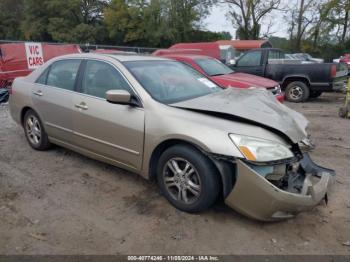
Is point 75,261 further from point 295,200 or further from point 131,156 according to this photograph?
point 295,200

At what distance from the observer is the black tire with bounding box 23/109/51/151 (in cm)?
501

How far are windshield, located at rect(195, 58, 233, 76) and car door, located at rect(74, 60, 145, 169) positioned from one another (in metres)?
4.05

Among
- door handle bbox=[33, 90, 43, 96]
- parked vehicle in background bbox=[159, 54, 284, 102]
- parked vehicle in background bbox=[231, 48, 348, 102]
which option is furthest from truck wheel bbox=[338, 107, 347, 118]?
door handle bbox=[33, 90, 43, 96]

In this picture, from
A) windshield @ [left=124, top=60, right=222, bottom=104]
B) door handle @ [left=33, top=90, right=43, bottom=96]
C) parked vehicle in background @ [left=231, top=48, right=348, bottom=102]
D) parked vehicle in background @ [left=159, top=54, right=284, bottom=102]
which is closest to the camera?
windshield @ [left=124, top=60, right=222, bottom=104]

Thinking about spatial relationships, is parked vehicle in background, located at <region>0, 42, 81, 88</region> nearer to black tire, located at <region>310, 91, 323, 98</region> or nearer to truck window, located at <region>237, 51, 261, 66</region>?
truck window, located at <region>237, 51, 261, 66</region>

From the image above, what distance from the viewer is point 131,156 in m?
3.73

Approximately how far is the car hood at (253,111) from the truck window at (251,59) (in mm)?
7306

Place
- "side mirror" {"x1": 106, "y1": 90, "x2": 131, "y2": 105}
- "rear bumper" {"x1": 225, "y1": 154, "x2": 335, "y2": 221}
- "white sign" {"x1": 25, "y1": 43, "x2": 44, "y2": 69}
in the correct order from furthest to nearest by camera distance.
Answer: "white sign" {"x1": 25, "y1": 43, "x2": 44, "y2": 69} → "side mirror" {"x1": 106, "y1": 90, "x2": 131, "y2": 105} → "rear bumper" {"x1": 225, "y1": 154, "x2": 335, "y2": 221}

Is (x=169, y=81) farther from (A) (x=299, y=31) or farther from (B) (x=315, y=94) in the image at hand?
(A) (x=299, y=31)

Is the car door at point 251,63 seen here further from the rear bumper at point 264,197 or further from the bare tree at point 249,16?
the bare tree at point 249,16

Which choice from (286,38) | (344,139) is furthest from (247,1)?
(344,139)

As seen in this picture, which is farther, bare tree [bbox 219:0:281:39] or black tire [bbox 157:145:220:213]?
bare tree [bbox 219:0:281:39]

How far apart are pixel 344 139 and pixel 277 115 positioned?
3.42 m

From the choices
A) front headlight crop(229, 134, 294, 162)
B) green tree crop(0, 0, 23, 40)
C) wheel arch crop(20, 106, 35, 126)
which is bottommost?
wheel arch crop(20, 106, 35, 126)
